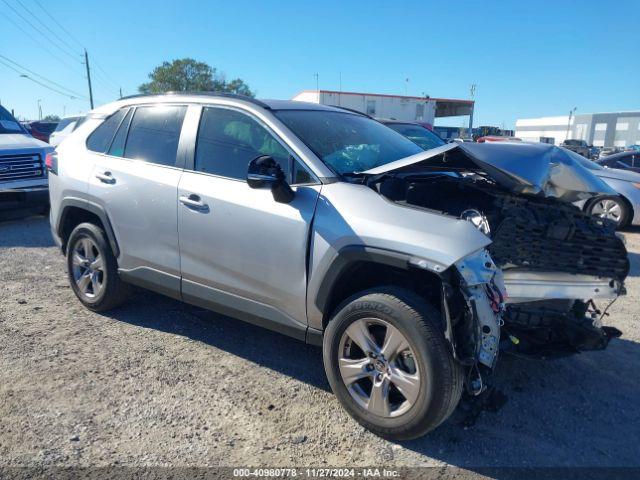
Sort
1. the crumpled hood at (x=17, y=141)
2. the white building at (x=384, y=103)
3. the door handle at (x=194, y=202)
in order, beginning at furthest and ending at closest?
the white building at (x=384, y=103) → the crumpled hood at (x=17, y=141) → the door handle at (x=194, y=202)

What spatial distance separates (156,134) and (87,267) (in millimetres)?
1437

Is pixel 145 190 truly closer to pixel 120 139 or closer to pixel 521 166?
pixel 120 139

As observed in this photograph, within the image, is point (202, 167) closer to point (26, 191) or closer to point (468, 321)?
point (468, 321)

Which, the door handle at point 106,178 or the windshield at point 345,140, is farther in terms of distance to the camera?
the door handle at point 106,178

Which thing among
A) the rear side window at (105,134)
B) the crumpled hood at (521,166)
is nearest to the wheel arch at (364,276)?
the crumpled hood at (521,166)

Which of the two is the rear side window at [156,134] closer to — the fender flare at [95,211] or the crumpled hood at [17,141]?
the fender flare at [95,211]

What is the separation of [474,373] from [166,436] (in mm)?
1811

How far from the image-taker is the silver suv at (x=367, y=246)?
2777mm

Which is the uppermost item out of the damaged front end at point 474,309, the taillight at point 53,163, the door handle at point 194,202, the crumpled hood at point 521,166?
the crumpled hood at point 521,166

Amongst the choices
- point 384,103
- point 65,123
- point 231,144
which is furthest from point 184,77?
point 231,144

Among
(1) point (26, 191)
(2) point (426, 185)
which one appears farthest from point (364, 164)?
(1) point (26, 191)

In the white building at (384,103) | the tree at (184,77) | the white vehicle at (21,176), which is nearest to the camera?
the white vehicle at (21,176)

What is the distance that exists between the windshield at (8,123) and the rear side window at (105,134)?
6025 millimetres

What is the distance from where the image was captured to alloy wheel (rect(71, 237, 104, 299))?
15.0ft
